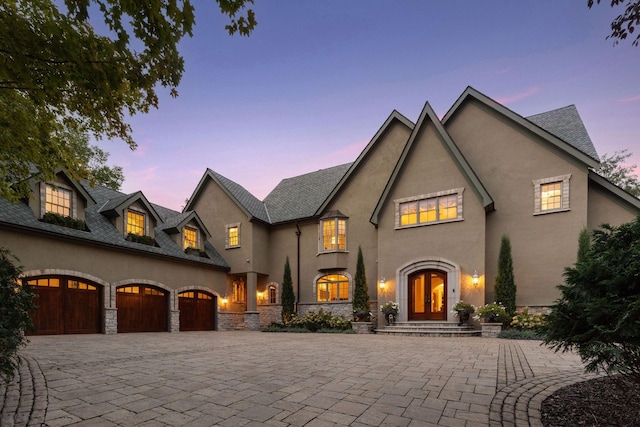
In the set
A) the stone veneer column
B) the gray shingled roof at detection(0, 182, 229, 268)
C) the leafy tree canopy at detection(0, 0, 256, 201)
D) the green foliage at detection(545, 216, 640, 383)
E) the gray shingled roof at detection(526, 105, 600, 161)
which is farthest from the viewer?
the gray shingled roof at detection(526, 105, 600, 161)

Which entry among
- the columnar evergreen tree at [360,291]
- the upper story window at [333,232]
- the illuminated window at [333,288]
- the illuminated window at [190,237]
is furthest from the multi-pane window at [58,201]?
the columnar evergreen tree at [360,291]

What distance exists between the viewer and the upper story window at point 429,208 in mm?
15750

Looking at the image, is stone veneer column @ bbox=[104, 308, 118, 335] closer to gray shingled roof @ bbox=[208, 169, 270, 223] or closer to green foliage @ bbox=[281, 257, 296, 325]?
green foliage @ bbox=[281, 257, 296, 325]

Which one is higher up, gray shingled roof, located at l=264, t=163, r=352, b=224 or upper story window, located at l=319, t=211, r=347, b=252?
gray shingled roof, located at l=264, t=163, r=352, b=224

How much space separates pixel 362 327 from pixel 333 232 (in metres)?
5.57

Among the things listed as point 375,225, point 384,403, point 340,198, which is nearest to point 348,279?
point 375,225

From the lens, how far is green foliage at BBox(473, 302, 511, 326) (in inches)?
541

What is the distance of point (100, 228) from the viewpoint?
15.5 meters

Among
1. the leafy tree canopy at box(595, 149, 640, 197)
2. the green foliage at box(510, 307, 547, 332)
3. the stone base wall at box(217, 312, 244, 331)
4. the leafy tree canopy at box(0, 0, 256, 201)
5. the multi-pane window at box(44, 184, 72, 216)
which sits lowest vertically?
the stone base wall at box(217, 312, 244, 331)

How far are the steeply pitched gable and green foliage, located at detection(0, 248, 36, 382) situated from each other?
14.7 meters

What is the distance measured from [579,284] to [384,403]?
284cm

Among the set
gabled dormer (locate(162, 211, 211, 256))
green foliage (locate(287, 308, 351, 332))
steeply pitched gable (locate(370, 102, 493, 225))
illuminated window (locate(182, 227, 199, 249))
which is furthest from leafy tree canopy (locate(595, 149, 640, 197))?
illuminated window (locate(182, 227, 199, 249))

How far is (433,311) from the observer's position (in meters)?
15.9

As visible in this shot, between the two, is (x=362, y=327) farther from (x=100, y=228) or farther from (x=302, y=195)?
(x=100, y=228)
